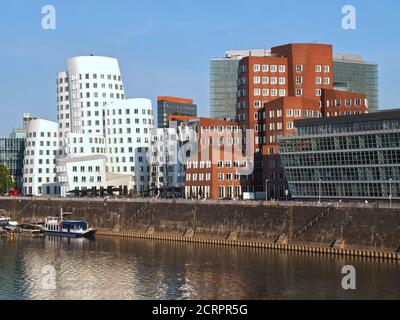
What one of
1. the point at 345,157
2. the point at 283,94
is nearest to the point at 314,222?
the point at 345,157

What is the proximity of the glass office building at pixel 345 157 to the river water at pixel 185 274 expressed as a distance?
23.1 m

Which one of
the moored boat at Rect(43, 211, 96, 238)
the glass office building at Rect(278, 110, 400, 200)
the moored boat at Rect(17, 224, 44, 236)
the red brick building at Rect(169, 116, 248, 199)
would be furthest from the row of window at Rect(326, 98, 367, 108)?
the moored boat at Rect(17, 224, 44, 236)

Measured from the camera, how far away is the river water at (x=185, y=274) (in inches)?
3132

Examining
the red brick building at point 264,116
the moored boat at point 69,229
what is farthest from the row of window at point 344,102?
the moored boat at point 69,229

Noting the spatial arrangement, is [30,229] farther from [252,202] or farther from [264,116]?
[264,116]

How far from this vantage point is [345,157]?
415 ft

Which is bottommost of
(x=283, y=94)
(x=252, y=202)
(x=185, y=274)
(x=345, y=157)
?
(x=185, y=274)

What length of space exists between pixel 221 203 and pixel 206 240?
7474 millimetres

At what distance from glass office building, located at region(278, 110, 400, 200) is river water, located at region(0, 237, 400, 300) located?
23.1 metres

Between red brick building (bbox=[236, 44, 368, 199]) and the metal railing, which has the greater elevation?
red brick building (bbox=[236, 44, 368, 199])

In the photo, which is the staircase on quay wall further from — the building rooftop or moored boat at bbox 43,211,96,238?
moored boat at bbox 43,211,96,238

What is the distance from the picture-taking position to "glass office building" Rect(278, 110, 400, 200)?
120000mm

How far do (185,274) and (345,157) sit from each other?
151 feet
